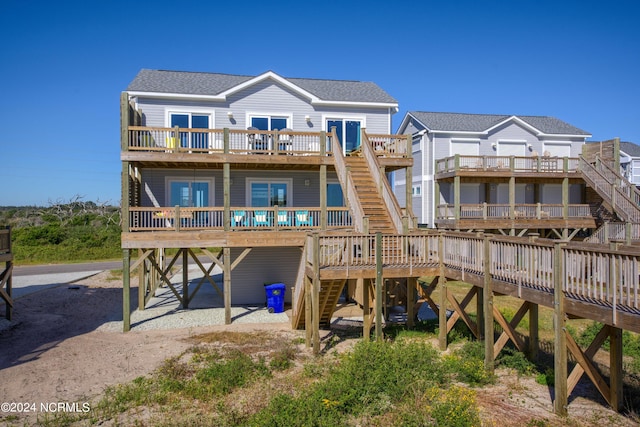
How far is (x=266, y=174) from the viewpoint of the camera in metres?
20.6

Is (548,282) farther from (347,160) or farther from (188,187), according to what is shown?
(188,187)

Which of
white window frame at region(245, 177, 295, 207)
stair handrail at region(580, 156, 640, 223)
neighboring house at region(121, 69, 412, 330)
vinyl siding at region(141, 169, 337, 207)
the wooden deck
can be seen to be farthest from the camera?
stair handrail at region(580, 156, 640, 223)

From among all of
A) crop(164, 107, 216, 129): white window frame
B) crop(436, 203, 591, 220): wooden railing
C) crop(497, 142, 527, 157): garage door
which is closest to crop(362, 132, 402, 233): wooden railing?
crop(164, 107, 216, 129): white window frame

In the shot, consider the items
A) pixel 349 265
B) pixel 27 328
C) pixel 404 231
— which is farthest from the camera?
pixel 27 328

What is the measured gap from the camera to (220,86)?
21203mm

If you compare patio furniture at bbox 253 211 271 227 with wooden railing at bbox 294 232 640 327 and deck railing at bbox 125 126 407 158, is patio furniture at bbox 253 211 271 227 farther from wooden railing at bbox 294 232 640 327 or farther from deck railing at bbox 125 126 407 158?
wooden railing at bbox 294 232 640 327

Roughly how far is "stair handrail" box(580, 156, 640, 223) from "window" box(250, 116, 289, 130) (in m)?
19.8

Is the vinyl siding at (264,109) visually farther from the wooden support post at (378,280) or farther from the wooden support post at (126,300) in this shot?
the wooden support post at (378,280)

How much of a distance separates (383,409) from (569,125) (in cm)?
3152

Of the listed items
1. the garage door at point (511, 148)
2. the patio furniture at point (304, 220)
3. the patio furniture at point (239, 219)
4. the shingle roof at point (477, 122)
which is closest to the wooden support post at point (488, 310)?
the patio furniture at point (304, 220)

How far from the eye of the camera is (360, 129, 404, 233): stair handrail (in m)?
14.6

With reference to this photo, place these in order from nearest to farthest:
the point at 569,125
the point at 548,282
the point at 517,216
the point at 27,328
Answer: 1. the point at 548,282
2. the point at 27,328
3. the point at 517,216
4. the point at 569,125

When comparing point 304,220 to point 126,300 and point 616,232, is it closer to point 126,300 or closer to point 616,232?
point 126,300

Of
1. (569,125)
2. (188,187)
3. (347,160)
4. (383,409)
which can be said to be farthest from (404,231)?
(569,125)
